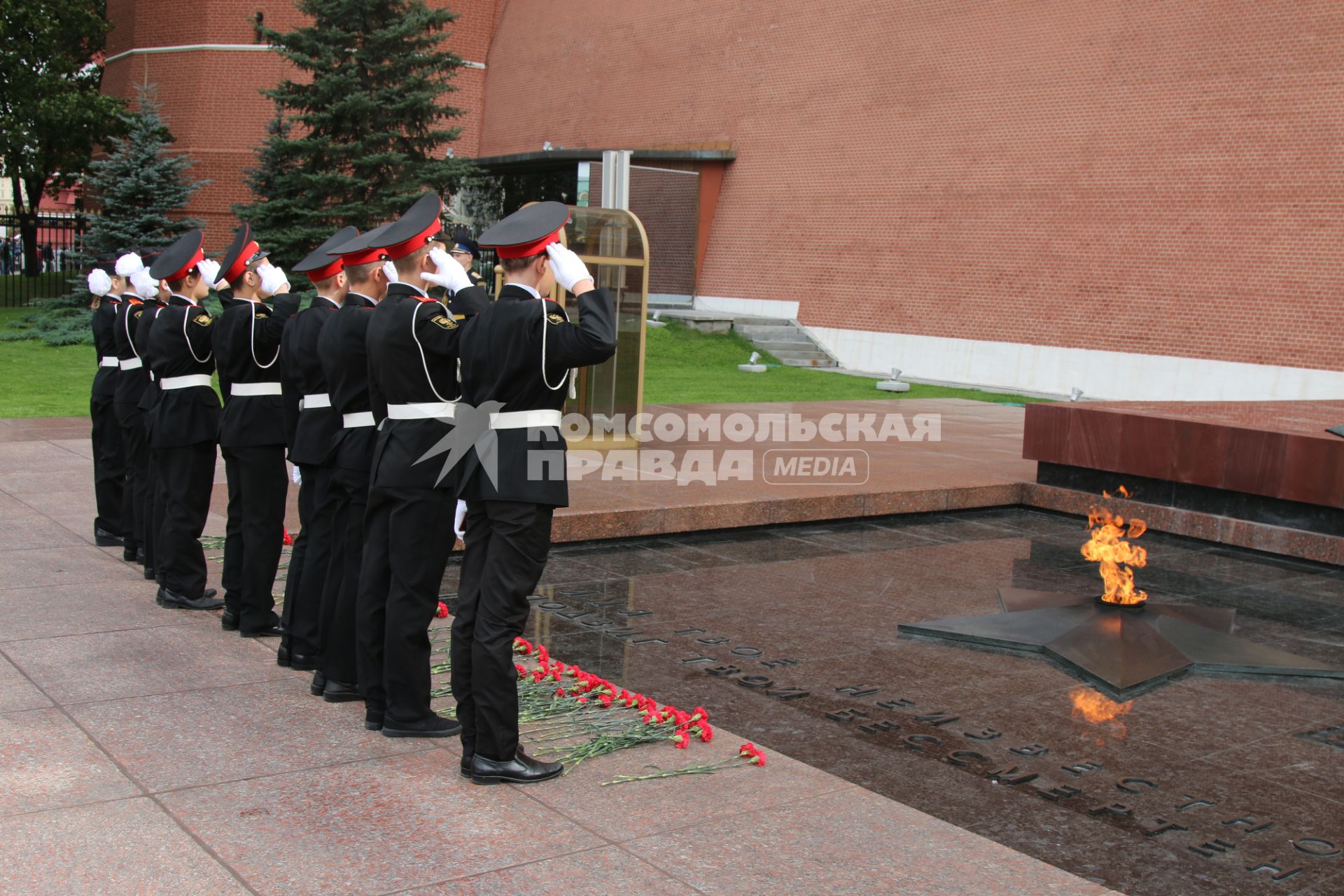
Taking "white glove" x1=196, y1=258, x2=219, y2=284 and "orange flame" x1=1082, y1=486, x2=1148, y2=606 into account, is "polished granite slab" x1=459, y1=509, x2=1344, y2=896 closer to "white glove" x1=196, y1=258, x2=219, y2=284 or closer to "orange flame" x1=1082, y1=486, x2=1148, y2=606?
"orange flame" x1=1082, y1=486, x2=1148, y2=606

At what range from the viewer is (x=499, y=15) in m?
31.9

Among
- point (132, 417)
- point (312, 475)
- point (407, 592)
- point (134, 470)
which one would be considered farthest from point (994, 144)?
point (407, 592)

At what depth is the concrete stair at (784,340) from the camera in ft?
74.0

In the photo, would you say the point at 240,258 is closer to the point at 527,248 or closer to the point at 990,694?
the point at 527,248

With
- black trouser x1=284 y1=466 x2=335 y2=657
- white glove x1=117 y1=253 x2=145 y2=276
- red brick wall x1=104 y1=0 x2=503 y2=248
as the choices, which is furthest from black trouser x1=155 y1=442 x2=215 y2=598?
red brick wall x1=104 y1=0 x2=503 y2=248

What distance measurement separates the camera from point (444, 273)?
13.2 ft

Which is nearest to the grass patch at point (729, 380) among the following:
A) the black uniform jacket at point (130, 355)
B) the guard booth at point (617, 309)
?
the guard booth at point (617, 309)

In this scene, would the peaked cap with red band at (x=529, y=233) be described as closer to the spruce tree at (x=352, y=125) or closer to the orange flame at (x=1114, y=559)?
the orange flame at (x=1114, y=559)

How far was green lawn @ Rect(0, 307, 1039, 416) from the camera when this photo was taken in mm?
13914

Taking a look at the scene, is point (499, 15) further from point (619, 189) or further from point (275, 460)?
point (275, 460)

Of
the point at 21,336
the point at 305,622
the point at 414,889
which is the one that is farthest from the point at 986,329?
the point at 414,889

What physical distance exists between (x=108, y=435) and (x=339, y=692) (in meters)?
3.38

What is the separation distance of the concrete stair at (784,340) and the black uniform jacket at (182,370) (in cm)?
1726

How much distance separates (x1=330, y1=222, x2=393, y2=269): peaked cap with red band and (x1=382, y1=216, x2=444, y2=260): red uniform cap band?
119 millimetres
